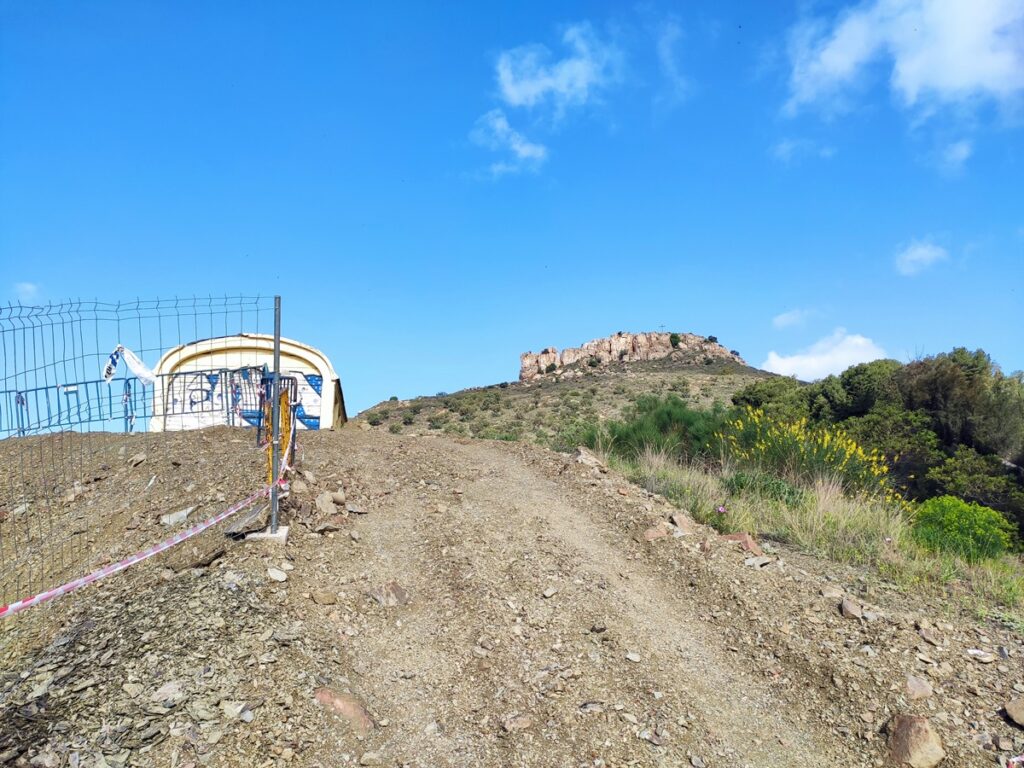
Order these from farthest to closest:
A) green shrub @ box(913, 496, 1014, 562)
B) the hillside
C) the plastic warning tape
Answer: the hillside
green shrub @ box(913, 496, 1014, 562)
the plastic warning tape

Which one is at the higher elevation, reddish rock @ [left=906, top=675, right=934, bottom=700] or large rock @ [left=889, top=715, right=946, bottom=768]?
reddish rock @ [left=906, top=675, right=934, bottom=700]

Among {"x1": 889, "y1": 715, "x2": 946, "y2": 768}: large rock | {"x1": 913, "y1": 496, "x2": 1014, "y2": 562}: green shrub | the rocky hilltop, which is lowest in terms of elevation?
{"x1": 889, "y1": 715, "x2": 946, "y2": 768}: large rock

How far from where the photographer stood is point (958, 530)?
8734mm

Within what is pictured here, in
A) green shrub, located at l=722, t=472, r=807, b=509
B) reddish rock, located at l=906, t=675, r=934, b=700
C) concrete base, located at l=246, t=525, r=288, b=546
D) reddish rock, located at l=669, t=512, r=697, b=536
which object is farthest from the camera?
green shrub, located at l=722, t=472, r=807, b=509

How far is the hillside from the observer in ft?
87.7

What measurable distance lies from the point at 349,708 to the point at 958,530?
787 cm

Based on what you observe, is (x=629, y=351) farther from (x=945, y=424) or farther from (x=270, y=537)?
(x=270, y=537)

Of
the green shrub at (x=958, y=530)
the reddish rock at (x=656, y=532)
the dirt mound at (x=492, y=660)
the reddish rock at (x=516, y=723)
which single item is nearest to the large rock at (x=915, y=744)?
the dirt mound at (x=492, y=660)

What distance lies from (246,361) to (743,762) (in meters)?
11.7

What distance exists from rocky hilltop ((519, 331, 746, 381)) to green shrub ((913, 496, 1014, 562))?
40125 mm

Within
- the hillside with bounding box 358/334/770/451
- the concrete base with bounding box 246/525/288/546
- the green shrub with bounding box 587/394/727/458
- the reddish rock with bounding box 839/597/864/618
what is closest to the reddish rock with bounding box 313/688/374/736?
the concrete base with bounding box 246/525/288/546

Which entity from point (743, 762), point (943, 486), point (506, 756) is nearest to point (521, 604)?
point (506, 756)

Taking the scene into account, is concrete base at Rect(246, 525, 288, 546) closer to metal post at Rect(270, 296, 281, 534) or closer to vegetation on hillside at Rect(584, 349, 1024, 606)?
metal post at Rect(270, 296, 281, 534)

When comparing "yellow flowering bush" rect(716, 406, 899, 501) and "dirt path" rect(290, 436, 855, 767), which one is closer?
"dirt path" rect(290, 436, 855, 767)
